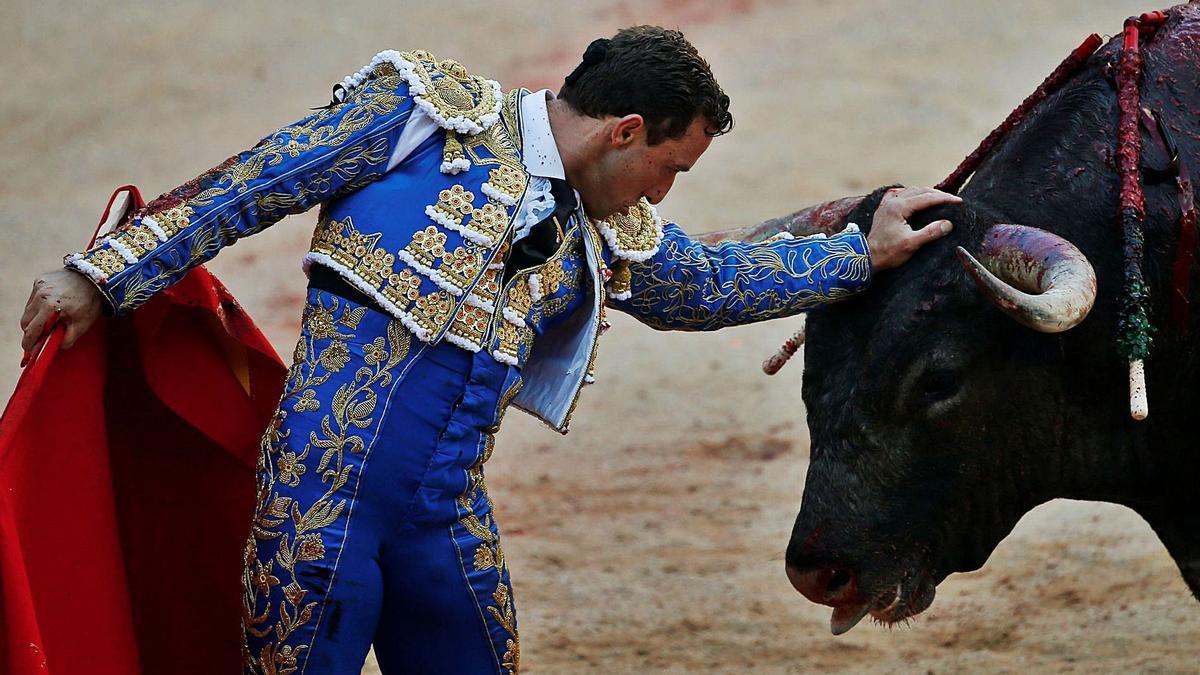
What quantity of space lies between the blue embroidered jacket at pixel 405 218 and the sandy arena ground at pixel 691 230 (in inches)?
75.4

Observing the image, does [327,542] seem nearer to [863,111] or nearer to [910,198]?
[910,198]

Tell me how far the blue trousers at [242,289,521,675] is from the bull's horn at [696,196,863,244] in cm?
93

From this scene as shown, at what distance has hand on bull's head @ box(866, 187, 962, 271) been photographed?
2992 mm

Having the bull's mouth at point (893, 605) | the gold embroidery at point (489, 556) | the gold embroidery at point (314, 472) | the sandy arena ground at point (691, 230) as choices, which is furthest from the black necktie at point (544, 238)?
the sandy arena ground at point (691, 230)

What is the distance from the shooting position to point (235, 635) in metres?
3.09

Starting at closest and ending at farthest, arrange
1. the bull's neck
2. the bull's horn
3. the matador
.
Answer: the matador < the bull's neck < the bull's horn

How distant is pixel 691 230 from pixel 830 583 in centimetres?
469

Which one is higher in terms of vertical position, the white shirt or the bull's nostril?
the white shirt

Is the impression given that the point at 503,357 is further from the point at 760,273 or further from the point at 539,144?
the point at 760,273

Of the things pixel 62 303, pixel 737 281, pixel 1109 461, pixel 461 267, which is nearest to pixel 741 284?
pixel 737 281

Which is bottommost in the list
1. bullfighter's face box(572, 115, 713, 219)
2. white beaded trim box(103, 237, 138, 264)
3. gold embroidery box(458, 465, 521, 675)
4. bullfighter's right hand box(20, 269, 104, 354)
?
gold embroidery box(458, 465, 521, 675)

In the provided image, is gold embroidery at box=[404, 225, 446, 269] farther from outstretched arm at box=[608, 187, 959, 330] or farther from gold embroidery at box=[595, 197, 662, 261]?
outstretched arm at box=[608, 187, 959, 330]

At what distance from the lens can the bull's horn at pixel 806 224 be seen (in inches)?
132

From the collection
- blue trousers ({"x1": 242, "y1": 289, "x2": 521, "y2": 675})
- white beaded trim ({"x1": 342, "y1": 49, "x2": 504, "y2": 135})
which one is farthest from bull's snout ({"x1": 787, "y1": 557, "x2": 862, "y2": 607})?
white beaded trim ({"x1": 342, "y1": 49, "x2": 504, "y2": 135})
